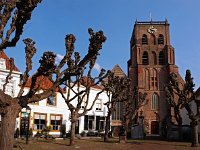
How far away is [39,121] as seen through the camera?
1468 inches

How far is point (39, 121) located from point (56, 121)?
109 inches

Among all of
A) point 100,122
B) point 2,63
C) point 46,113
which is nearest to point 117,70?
point 100,122

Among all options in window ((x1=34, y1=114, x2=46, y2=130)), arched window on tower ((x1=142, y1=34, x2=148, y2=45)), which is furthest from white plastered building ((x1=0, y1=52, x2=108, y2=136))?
arched window on tower ((x1=142, y1=34, x2=148, y2=45))

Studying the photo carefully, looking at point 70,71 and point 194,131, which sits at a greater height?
point 70,71

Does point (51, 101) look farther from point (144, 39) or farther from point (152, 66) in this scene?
point (144, 39)

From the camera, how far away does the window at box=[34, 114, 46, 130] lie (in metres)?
36.9

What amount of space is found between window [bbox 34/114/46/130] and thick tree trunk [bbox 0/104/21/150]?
26.6 metres

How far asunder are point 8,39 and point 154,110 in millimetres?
52450

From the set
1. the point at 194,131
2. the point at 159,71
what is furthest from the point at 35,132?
the point at 159,71

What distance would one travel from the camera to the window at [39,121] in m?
36.9

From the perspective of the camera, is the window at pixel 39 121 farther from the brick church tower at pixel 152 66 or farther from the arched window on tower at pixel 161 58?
the arched window on tower at pixel 161 58

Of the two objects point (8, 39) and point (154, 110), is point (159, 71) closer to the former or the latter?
point (154, 110)

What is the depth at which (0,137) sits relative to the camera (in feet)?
35.1

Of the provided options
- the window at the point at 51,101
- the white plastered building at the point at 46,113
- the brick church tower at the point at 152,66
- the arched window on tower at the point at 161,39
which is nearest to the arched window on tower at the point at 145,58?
the brick church tower at the point at 152,66
